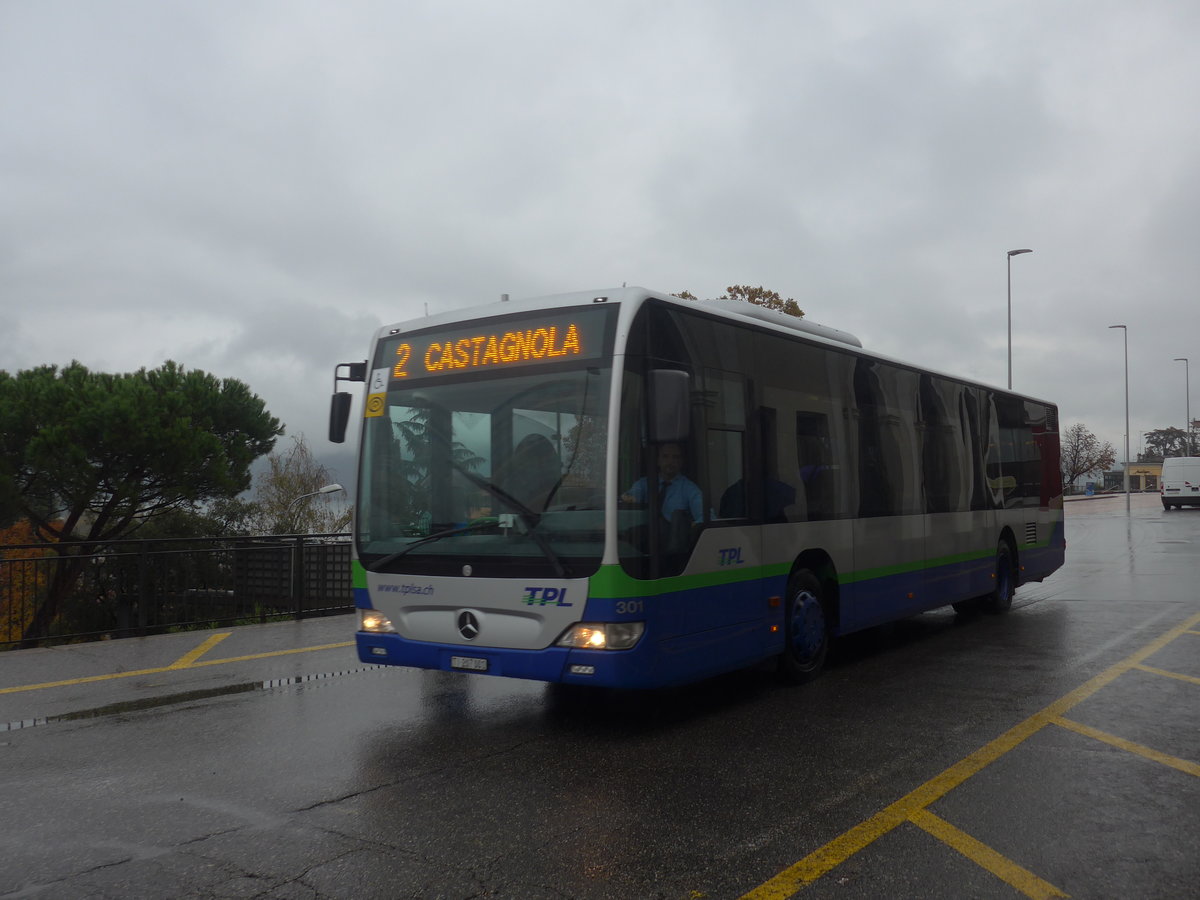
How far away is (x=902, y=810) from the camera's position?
14.9 ft

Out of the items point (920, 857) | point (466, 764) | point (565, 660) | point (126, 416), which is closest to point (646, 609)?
point (565, 660)

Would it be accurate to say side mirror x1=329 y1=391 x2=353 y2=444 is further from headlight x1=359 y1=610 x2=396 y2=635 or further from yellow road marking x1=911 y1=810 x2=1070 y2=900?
yellow road marking x1=911 y1=810 x2=1070 y2=900

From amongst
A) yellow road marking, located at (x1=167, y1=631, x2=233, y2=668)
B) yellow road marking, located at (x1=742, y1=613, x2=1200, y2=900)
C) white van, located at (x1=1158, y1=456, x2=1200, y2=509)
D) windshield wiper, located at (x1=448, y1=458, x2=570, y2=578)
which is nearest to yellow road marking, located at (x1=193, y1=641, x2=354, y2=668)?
yellow road marking, located at (x1=167, y1=631, x2=233, y2=668)

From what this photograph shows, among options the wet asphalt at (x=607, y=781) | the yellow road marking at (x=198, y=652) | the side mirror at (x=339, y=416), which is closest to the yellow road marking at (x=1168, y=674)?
the wet asphalt at (x=607, y=781)

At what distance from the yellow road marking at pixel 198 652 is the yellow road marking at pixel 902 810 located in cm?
680

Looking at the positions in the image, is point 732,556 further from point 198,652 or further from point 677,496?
A: point 198,652

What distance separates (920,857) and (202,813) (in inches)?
128

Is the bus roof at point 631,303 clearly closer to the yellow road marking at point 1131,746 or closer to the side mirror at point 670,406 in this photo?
the side mirror at point 670,406

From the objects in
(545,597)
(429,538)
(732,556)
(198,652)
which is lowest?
(198,652)

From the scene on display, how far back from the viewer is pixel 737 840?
4.20 meters

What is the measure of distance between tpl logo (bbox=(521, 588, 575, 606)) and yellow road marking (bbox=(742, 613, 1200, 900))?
2164 mm

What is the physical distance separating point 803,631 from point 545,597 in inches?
102

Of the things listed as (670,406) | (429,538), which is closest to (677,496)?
(670,406)

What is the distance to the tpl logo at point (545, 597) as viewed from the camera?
5883 mm
